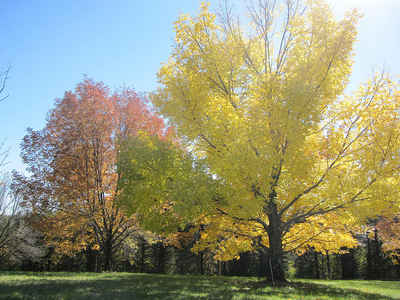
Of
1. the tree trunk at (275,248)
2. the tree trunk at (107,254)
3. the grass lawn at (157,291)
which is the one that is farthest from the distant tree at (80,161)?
the tree trunk at (275,248)

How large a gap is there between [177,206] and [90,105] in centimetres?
1083

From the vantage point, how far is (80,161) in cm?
1539

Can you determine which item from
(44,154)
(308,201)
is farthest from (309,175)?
(44,154)

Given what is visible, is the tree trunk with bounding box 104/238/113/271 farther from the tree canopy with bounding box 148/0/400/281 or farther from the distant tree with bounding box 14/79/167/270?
the tree canopy with bounding box 148/0/400/281

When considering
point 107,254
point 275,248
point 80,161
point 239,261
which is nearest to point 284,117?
point 275,248

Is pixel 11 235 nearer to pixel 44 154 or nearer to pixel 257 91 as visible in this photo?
pixel 44 154

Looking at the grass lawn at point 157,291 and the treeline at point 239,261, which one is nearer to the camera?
the grass lawn at point 157,291

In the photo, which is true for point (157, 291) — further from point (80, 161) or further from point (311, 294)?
point (80, 161)

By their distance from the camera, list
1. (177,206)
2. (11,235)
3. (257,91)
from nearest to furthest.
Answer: (177,206) < (257,91) < (11,235)

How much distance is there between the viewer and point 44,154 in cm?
1479

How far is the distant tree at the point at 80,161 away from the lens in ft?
48.3

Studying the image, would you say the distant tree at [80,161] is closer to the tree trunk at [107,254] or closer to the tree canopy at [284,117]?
the tree trunk at [107,254]

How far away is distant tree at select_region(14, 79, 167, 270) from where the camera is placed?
580 inches

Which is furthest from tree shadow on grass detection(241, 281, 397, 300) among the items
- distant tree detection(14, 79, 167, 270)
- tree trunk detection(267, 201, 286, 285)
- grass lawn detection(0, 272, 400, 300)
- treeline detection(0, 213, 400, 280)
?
treeline detection(0, 213, 400, 280)
